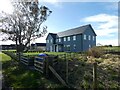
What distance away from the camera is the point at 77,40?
49.5 m

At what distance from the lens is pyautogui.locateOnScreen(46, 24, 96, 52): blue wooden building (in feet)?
159

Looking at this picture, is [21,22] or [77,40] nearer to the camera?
[21,22]

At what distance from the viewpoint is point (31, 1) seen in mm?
27734

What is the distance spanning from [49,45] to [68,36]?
1153 cm

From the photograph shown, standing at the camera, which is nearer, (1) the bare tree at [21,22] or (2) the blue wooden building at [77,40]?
(1) the bare tree at [21,22]

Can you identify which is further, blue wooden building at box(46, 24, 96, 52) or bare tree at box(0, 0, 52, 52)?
blue wooden building at box(46, 24, 96, 52)

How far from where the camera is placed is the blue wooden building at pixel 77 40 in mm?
48469

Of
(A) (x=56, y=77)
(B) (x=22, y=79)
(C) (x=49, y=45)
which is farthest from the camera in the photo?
(C) (x=49, y=45)

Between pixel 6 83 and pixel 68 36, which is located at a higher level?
pixel 68 36

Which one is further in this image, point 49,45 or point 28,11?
point 49,45

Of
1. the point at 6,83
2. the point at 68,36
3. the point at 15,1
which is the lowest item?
the point at 6,83

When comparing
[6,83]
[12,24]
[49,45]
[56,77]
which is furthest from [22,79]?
[49,45]

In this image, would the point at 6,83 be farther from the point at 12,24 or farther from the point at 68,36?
the point at 68,36

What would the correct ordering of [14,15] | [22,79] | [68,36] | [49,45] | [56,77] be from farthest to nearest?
[49,45], [68,36], [14,15], [22,79], [56,77]
